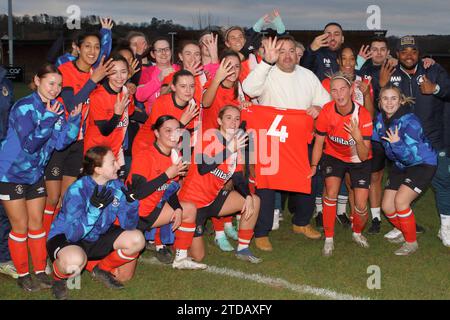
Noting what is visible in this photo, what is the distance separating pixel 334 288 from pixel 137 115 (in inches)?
125

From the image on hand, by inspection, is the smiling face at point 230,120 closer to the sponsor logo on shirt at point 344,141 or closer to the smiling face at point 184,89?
the smiling face at point 184,89

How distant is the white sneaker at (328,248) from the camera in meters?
6.42

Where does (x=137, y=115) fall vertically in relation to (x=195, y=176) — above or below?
above

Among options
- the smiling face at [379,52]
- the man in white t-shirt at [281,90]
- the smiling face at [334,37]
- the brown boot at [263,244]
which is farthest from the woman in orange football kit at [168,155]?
the smiling face at [379,52]

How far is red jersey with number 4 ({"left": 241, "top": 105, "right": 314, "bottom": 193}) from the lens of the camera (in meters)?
6.57

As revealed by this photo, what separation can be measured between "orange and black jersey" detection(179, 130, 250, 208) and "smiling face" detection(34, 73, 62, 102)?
1.70 metres

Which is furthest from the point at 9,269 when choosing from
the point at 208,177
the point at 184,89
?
the point at 184,89

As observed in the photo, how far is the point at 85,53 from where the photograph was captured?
239 inches

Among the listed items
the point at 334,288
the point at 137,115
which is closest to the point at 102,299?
the point at 334,288

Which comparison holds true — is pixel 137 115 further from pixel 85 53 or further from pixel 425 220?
pixel 425 220

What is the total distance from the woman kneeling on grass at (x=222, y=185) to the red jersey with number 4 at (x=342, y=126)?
3.36 feet

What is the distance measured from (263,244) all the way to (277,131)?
1340 mm

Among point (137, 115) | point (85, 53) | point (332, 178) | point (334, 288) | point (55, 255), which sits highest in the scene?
point (85, 53)

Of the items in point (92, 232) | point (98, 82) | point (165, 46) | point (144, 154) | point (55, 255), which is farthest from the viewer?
point (165, 46)
